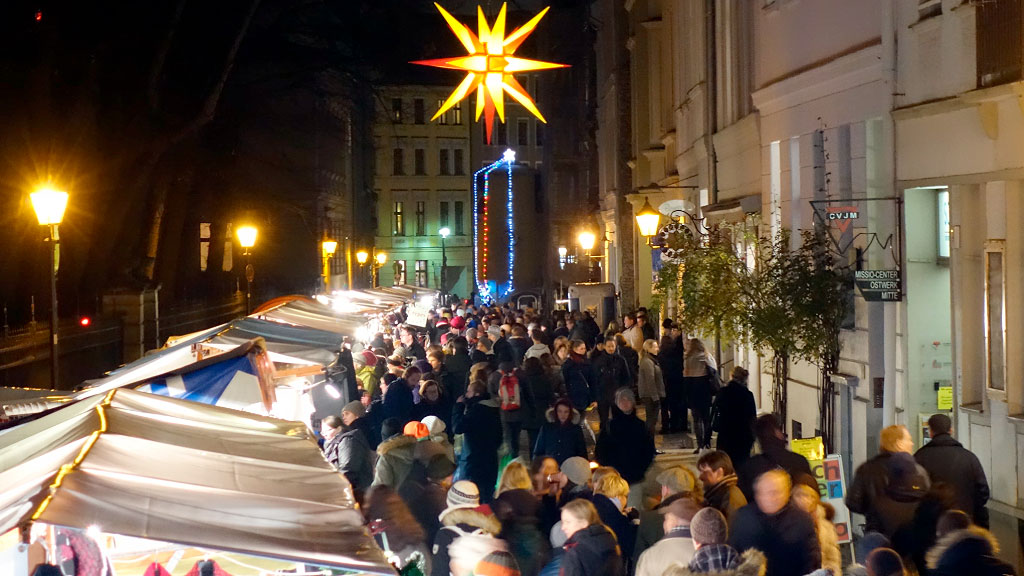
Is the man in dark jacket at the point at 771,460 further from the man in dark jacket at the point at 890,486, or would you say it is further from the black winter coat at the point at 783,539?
the black winter coat at the point at 783,539

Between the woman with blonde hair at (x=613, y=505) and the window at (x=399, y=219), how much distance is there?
76.4 meters

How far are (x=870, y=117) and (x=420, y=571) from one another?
819 cm

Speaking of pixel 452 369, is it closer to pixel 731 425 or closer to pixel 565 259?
pixel 731 425

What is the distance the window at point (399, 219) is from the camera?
8425 centimetres

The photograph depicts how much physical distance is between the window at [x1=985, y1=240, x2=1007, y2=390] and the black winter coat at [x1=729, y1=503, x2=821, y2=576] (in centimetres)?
433

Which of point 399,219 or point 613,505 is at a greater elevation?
point 399,219

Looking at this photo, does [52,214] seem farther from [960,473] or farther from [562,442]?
[960,473]

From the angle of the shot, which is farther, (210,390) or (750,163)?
(750,163)

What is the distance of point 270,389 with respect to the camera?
10828 mm

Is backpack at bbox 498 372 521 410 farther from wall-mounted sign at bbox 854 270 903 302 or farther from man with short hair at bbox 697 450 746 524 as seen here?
man with short hair at bbox 697 450 746 524

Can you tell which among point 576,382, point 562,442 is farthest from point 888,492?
point 576,382

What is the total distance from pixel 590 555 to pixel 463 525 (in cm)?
79

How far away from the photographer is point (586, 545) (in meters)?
6.89

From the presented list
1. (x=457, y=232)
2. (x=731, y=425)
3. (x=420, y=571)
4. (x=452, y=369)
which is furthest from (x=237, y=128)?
(x=457, y=232)
